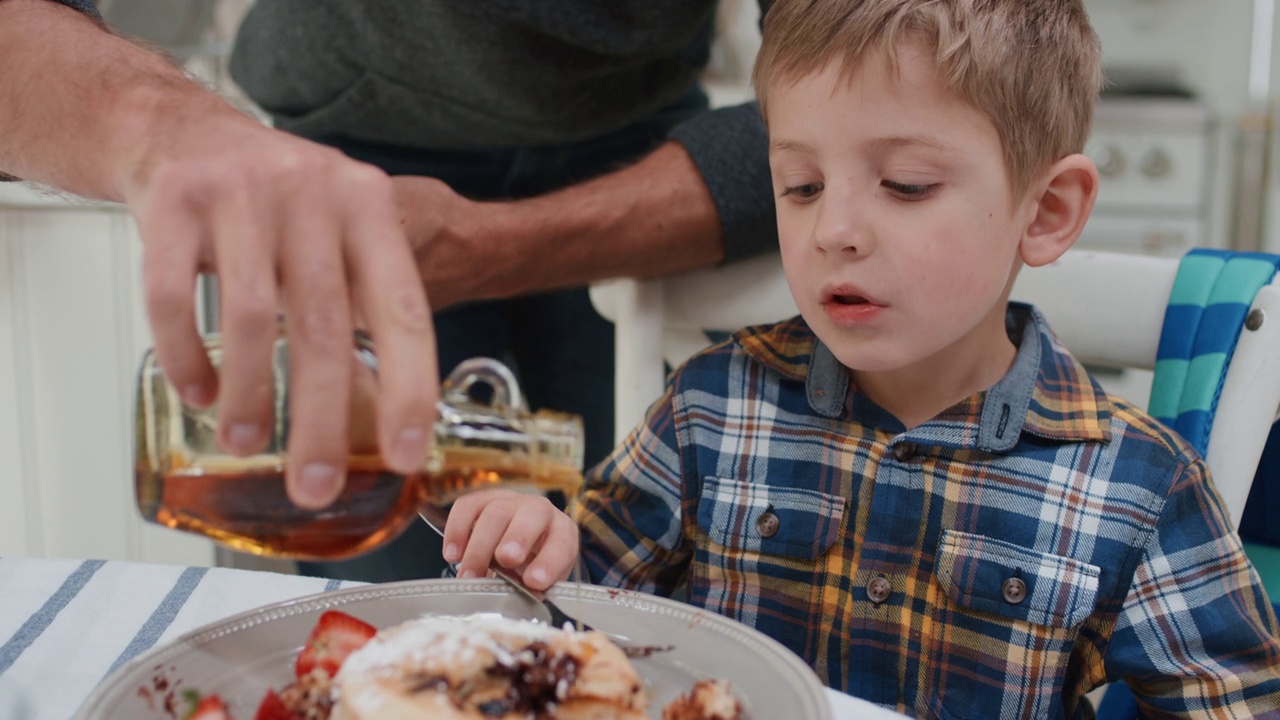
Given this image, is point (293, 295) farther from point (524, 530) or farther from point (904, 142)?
point (904, 142)

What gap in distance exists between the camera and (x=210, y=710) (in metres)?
0.57

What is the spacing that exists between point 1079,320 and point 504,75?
2.15 ft

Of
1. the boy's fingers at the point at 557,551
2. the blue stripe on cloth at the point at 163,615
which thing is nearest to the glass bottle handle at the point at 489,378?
the boy's fingers at the point at 557,551

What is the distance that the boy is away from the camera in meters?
0.88

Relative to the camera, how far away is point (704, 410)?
107 cm

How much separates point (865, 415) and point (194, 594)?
553 mm

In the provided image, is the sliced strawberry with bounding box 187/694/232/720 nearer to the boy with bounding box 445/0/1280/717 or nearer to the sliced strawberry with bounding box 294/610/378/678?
the sliced strawberry with bounding box 294/610/378/678

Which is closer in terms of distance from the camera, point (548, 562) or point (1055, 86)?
point (548, 562)

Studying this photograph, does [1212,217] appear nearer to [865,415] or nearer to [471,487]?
[865,415]

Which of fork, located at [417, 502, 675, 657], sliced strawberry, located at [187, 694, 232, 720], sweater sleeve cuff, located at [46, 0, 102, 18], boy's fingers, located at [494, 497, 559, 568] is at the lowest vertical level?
sliced strawberry, located at [187, 694, 232, 720]

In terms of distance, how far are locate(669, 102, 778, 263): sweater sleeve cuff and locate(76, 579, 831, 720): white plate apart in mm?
557

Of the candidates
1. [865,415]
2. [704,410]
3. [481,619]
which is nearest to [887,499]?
[865,415]

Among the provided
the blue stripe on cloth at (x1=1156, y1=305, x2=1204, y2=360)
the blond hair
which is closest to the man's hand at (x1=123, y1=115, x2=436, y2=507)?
the blond hair

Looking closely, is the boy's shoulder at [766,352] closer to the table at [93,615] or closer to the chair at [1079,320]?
the chair at [1079,320]
